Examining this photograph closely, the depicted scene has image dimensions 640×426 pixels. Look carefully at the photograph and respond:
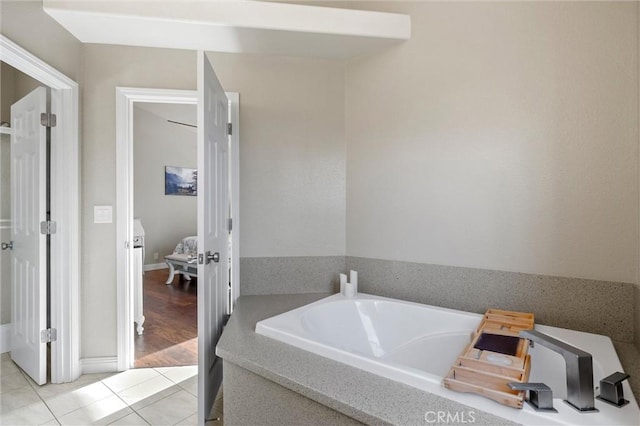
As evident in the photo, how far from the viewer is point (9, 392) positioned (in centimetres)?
200

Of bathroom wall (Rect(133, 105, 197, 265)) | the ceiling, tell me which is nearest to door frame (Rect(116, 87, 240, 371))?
the ceiling

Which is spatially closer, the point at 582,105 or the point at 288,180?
the point at 582,105

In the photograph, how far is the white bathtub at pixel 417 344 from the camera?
0.90m

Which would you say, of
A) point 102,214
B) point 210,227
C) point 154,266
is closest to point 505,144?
point 210,227

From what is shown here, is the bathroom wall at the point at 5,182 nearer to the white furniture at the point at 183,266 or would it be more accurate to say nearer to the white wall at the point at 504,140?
the white furniture at the point at 183,266

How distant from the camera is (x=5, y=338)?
8.46 ft

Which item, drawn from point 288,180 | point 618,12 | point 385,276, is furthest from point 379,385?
point 618,12

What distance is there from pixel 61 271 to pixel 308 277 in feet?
5.39

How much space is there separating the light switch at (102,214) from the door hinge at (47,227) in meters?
0.23

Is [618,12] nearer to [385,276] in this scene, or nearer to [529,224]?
[529,224]

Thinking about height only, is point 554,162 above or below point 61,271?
above

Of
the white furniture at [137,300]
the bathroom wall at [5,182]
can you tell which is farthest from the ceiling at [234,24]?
the white furniture at [137,300]

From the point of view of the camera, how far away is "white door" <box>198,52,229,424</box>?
5.05ft

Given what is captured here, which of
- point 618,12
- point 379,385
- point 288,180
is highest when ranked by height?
point 618,12
